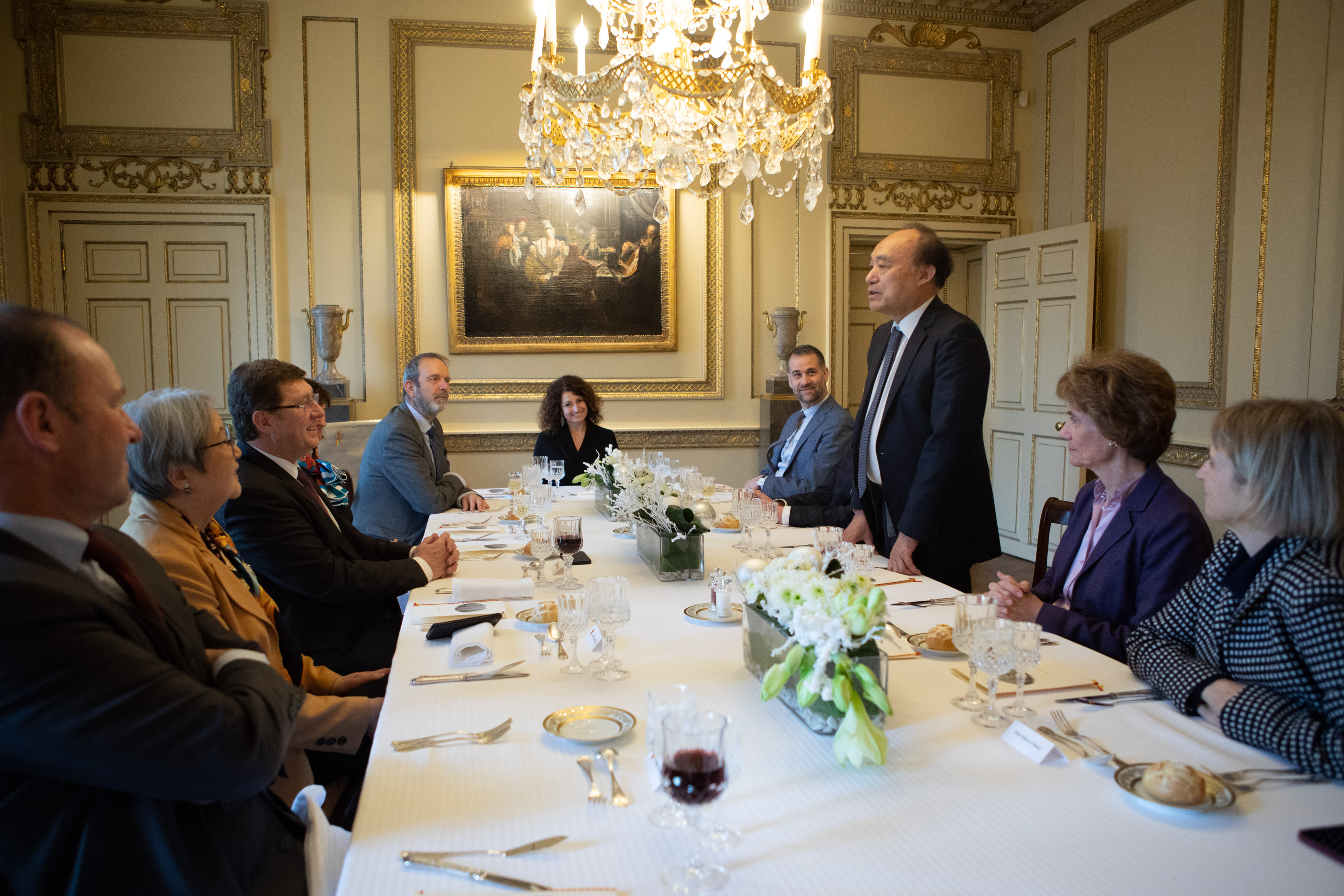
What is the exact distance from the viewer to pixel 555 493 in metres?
4.37

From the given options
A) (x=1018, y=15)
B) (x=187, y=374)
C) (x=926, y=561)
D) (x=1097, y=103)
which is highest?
(x=1018, y=15)

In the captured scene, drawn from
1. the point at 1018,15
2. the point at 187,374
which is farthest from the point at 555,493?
the point at 1018,15

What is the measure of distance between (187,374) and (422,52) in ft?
9.14

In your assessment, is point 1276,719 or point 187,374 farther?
point 187,374

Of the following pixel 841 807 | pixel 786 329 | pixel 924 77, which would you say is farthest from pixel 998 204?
pixel 841 807

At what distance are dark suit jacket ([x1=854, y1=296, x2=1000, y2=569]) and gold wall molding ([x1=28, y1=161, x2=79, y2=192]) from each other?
5.62m

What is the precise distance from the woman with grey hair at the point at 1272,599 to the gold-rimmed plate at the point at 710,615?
0.85 m

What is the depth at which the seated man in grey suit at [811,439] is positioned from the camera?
4148 millimetres

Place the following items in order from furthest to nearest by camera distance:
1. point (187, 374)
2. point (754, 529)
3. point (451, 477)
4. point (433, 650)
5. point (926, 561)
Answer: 1. point (187, 374)
2. point (451, 477)
3. point (754, 529)
4. point (926, 561)
5. point (433, 650)

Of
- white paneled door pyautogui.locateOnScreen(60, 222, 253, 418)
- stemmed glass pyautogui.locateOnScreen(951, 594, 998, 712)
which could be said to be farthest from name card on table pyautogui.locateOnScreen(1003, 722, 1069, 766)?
white paneled door pyautogui.locateOnScreen(60, 222, 253, 418)

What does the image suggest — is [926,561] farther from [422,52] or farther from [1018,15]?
[1018,15]

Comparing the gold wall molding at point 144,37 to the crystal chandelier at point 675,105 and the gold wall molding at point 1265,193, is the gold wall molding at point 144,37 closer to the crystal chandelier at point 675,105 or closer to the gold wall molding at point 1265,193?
the crystal chandelier at point 675,105

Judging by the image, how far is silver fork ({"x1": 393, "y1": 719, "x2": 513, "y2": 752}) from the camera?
1359 mm

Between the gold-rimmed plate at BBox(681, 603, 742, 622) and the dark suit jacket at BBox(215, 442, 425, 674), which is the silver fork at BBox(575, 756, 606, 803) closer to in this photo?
A: the gold-rimmed plate at BBox(681, 603, 742, 622)
